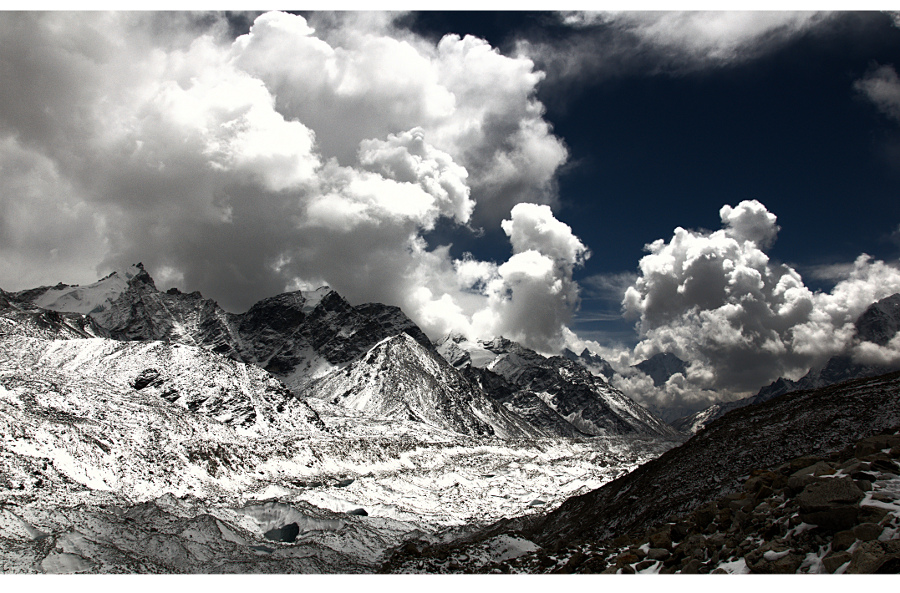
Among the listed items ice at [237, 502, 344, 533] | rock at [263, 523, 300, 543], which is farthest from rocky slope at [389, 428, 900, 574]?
rock at [263, 523, 300, 543]

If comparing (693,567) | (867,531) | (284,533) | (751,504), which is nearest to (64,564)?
(284,533)

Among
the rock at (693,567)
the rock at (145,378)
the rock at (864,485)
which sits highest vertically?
the rock at (145,378)

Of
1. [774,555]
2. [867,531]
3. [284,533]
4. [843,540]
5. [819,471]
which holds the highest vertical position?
[819,471]

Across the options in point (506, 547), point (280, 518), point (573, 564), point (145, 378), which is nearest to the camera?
point (573, 564)

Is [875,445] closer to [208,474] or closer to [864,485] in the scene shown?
[864,485]

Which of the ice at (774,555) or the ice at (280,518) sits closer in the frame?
the ice at (774,555)

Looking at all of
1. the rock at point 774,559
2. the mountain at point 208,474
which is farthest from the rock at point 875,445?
the mountain at point 208,474

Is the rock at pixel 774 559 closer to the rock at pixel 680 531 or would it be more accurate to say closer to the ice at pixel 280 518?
the rock at pixel 680 531

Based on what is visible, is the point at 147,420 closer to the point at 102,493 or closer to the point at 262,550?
the point at 102,493

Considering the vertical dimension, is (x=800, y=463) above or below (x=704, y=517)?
above
